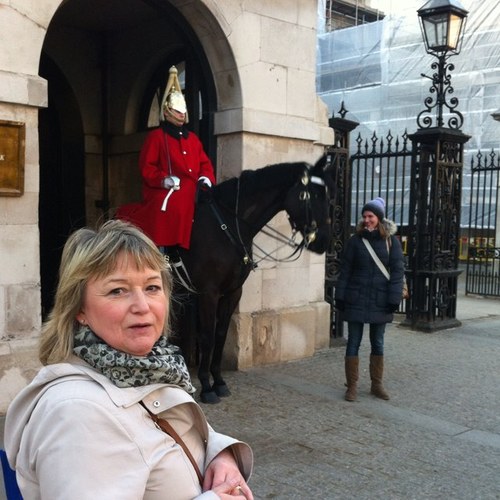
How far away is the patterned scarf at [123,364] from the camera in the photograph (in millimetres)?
1566

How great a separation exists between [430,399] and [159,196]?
314 cm

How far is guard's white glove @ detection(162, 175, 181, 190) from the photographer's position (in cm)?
546

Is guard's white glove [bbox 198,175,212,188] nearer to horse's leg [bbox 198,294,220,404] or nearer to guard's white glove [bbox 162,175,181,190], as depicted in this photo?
guard's white glove [bbox 162,175,181,190]

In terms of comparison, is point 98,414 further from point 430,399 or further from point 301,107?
point 301,107

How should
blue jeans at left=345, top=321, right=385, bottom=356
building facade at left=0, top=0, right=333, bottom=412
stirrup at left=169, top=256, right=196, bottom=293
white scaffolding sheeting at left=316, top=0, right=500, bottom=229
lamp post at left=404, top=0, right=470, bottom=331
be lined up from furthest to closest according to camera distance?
white scaffolding sheeting at left=316, top=0, right=500, bottom=229, lamp post at left=404, top=0, right=470, bottom=331, blue jeans at left=345, top=321, right=385, bottom=356, stirrup at left=169, top=256, right=196, bottom=293, building facade at left=0, top=0, right=333, bottom=412

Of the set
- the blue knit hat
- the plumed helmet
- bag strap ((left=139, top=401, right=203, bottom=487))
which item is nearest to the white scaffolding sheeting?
the blue knit hat

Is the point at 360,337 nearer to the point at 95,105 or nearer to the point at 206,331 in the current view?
the point at 206,331

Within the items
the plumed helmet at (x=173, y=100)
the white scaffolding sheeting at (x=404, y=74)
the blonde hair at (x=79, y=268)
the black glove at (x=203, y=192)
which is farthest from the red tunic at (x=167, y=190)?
the white scaffolding sheeting at (x=404, y=74)

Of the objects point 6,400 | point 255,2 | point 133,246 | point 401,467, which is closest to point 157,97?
point 255,2

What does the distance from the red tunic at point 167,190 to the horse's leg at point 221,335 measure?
2.52 ft

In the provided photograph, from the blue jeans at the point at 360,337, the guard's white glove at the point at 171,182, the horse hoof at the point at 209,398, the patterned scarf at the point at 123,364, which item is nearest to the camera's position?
the patterned scarf at the point at 123,364

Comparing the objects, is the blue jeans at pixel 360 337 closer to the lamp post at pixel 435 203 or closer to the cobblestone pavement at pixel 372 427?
the cobblestone pavement at pixel 372 427

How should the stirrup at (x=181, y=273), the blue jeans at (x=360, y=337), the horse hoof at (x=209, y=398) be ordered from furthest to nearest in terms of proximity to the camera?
the blue jeans at (x=360, y=337)
the stirrup at (x=181, y=273)
the horse hoof at (x=209, y=398)

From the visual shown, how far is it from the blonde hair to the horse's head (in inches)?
161
